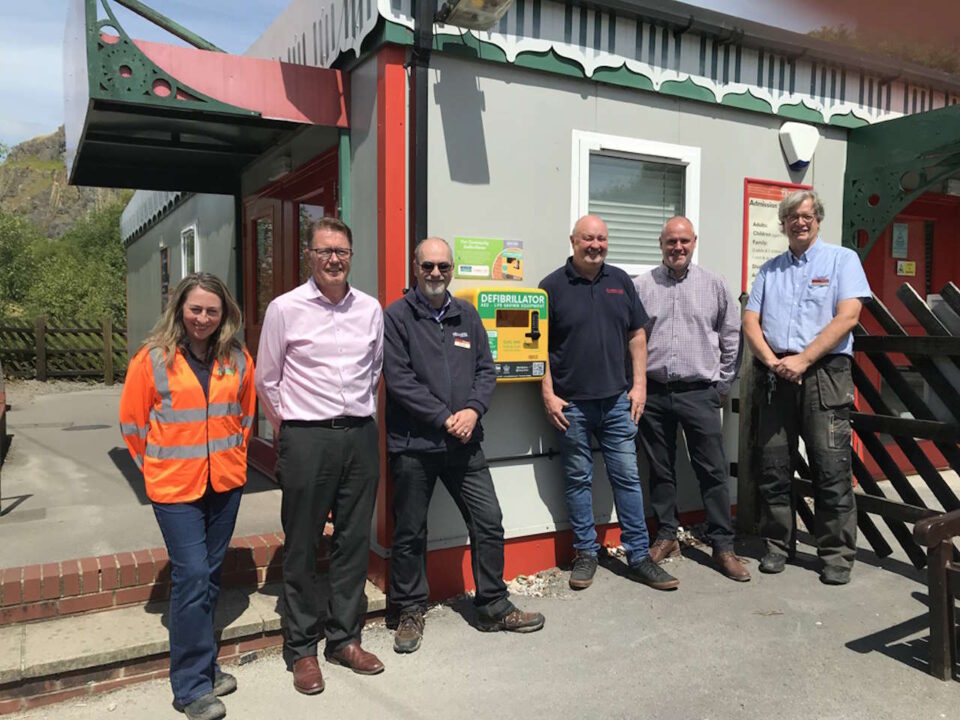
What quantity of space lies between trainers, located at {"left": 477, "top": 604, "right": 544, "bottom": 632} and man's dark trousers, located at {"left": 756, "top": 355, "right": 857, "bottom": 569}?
1.77 meters

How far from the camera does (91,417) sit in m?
9.72

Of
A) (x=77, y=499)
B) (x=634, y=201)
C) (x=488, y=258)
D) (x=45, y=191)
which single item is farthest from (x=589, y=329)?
(x=45, y=191)

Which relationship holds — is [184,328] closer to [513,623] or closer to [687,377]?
[513,623]

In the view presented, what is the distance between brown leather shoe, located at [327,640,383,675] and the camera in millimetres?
3334

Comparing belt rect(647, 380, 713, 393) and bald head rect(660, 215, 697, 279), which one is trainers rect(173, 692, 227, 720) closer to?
belt rect(647, 380, 713, 393)

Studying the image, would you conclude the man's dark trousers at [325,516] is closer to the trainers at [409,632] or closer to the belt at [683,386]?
the trainers at [409,632]

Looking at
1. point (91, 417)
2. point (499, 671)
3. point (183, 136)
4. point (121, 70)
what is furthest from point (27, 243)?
point (499, 671)

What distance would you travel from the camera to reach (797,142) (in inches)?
209

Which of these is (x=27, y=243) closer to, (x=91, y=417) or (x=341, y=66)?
(x=91, y=417)

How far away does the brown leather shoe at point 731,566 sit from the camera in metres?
4.38

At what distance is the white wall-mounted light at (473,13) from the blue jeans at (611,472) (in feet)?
7.01

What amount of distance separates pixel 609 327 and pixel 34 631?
126 inches

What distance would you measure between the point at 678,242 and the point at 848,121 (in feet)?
7.38

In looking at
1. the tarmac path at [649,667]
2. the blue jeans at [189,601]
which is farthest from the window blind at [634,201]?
the blue jeans at [189,601]
